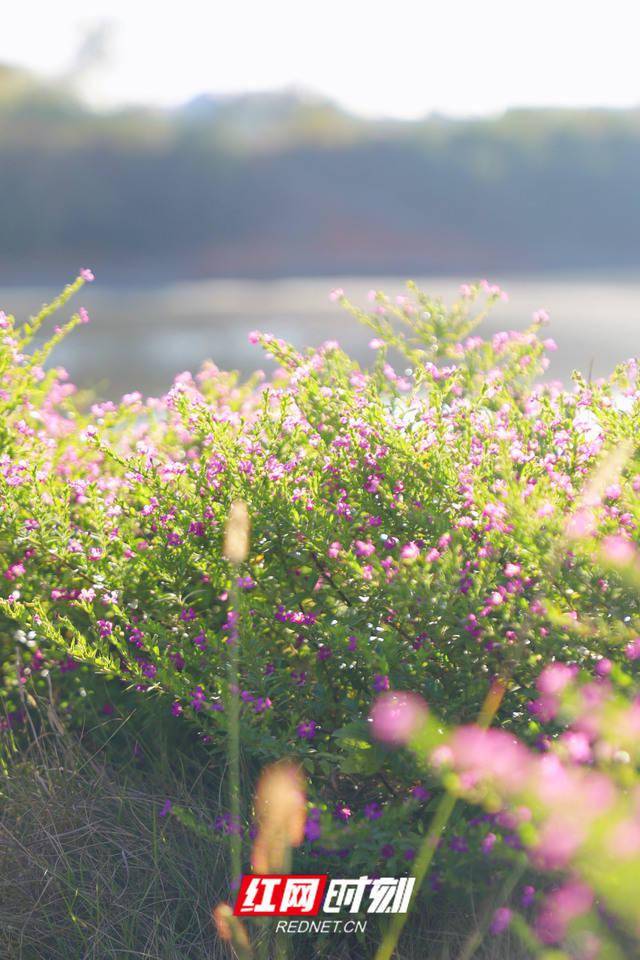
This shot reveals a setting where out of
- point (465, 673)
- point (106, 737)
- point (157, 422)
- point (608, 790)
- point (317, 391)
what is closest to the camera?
point (608, 790)

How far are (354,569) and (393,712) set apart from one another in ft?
1.31

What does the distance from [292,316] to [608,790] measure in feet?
78.5

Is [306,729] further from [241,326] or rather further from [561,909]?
[241,326]

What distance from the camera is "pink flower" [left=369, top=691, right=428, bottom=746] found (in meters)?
2.43

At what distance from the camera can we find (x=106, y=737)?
3559mm

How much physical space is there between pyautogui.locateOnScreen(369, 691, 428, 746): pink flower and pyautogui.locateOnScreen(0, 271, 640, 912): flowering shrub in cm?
3

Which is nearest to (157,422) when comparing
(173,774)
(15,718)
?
(15,718)

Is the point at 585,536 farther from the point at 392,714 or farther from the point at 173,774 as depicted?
the point at 173,774

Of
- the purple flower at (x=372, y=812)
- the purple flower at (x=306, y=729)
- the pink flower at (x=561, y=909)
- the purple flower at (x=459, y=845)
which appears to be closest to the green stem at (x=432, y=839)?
the purple flower at (x=459, y=845)

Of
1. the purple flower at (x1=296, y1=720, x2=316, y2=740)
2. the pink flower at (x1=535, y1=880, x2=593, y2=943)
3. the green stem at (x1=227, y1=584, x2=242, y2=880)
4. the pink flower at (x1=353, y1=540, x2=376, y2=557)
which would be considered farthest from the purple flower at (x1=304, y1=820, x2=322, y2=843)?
the pink flower at (x1=353, y1=540, x2=376, y2=557)

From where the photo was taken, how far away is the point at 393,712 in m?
2.53

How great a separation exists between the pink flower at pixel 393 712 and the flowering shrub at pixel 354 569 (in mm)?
25

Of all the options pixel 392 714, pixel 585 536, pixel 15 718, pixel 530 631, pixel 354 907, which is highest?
pixel 585 536

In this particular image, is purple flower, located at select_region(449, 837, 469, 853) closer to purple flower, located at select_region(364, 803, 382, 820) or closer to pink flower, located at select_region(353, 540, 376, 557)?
purple flower, located at select_region(364, 803, 382, 820)
